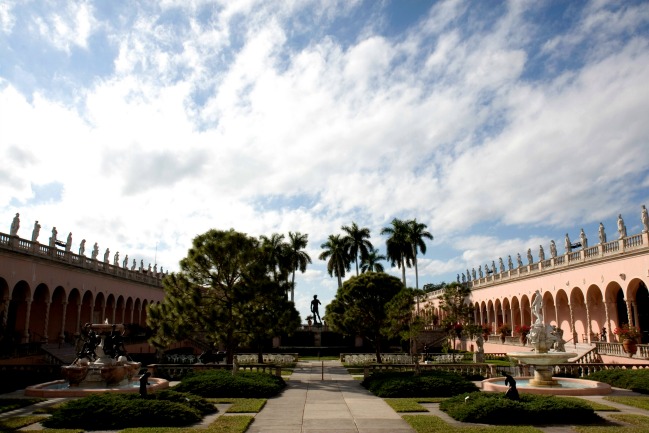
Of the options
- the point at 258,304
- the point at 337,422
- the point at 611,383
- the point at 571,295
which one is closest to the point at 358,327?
the point at 258,304

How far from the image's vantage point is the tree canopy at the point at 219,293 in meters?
29.0

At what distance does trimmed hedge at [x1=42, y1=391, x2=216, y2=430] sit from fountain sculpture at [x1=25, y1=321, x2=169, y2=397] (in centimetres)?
544

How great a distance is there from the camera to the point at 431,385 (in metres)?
20.8

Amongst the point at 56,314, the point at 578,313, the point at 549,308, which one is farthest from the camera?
the point at 549,308

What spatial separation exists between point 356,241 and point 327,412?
56094 millimetres

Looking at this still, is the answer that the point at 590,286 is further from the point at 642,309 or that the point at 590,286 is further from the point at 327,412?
the point at 327,412

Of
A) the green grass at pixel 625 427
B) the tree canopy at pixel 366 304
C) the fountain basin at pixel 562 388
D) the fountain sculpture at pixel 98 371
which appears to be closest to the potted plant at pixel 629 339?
the fountain basin at pixel 562 388

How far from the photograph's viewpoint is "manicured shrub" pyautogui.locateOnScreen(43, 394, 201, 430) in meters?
14.0

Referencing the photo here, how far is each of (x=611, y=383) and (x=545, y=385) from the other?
171 inches

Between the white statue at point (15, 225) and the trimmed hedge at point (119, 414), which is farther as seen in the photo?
the white statue at point (15, 225)

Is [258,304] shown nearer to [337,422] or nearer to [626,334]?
[337,422]

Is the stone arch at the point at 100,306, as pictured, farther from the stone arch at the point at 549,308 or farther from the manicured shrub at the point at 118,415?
the stone arch at the point at 549,308

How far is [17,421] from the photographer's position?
14.6m

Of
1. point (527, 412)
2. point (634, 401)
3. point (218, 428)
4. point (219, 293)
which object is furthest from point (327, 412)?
point (219, 293)
